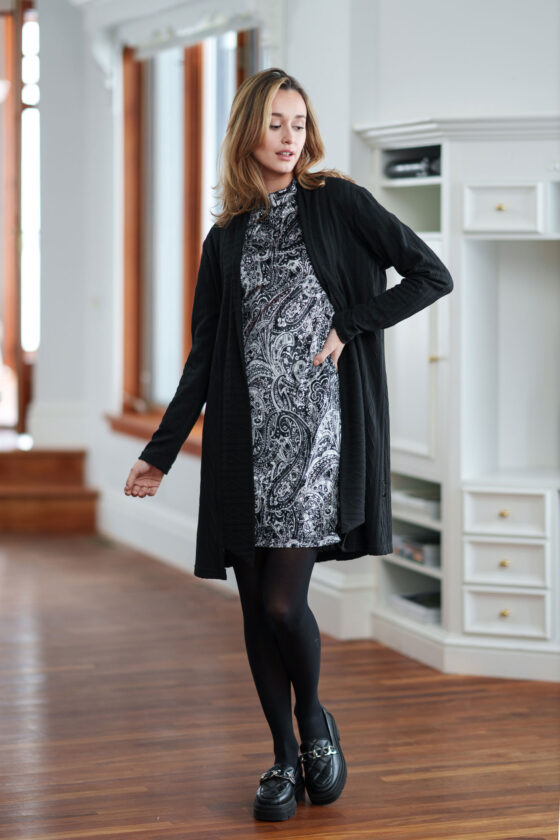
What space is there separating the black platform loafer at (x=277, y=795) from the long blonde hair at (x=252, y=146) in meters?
1.22

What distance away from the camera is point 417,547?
13.8 ft

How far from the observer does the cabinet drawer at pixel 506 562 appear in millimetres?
3945

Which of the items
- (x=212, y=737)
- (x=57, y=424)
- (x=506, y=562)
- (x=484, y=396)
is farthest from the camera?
(x=57, y=424)

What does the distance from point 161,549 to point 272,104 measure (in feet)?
11.9

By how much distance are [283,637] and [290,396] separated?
0.51 m

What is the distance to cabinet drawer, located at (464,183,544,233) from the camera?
152 inches

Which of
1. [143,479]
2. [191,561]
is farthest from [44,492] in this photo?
[143,479]

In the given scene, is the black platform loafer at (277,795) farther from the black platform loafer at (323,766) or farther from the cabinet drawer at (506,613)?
the cabinet drawer at (506,613)

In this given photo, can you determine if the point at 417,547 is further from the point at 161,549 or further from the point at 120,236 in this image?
the point at 120,236

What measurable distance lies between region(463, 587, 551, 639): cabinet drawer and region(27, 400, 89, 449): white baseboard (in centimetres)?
334

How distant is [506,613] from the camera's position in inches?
157

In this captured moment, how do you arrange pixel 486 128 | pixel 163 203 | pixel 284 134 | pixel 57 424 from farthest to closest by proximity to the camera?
pixel 57 424
pixel 163 203
pixel 486 128
pixel 284 134

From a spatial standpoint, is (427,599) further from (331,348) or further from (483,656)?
(331,348)

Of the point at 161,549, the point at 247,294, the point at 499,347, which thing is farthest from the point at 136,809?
the point at 161,549
